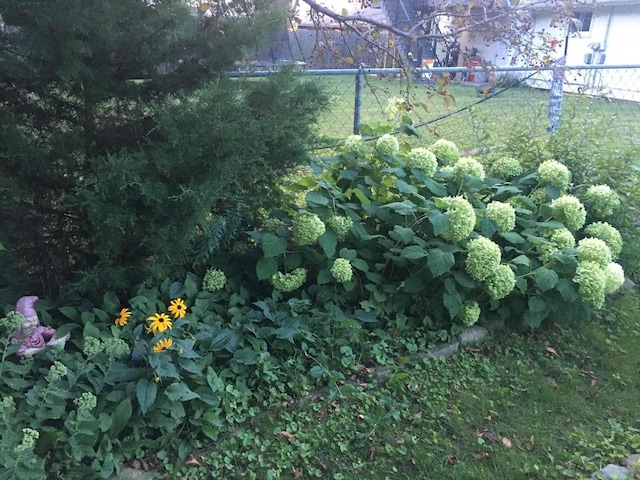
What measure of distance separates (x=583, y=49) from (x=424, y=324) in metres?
16.5

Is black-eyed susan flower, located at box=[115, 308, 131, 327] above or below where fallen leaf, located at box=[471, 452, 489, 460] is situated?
above

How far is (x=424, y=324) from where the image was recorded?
309cm

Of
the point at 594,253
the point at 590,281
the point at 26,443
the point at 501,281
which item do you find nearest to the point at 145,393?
the point at 26,443

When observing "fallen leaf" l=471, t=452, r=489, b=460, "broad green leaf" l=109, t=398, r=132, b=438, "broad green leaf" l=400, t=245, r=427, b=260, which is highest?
"broad green leaf" l=400, t=245, r=427, b=260

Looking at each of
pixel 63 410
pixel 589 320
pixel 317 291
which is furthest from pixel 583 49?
pixel 63 410

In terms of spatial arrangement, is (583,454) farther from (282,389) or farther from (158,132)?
(158,132)

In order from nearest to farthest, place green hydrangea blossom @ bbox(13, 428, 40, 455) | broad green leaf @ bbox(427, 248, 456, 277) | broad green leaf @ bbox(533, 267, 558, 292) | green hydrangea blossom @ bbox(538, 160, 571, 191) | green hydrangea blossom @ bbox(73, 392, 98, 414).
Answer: green hydrangea blossom @ bbox(13, 428, 40, 455) < green hydrangea blossom @ bbox(73, 392, 98, 414) < broad green leaf @ bbox(427, 248, 456, 277) < broad green leaf @ bbox(533, 267, 558, 292) < green hydrangea blossom @ bbox(538, 160, 571, 191)

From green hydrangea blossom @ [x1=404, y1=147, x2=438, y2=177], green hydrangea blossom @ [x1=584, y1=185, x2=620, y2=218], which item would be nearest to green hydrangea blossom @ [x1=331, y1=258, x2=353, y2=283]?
green hydrangea blossom @ [x1=404, y1=147, x2=438, y2=177]

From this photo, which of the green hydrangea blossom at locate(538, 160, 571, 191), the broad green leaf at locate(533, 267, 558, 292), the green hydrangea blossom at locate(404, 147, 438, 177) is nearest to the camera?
the broad green leaf at locate(533, 267, 558, 292)

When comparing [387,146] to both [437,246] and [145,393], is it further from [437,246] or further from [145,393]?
[145,393]

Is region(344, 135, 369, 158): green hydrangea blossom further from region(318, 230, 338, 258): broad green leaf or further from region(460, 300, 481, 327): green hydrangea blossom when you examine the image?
region(460, 300, 481, 327): green hydrangea blossom

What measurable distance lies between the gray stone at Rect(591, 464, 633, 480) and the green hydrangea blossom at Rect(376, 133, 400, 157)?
79.6 inches

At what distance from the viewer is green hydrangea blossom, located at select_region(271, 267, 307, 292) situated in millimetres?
2932

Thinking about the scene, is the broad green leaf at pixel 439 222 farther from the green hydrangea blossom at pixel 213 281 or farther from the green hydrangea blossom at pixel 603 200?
the green hydrangea blossom at pixel 603 200
